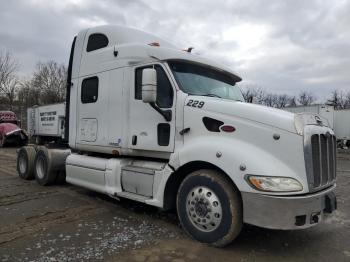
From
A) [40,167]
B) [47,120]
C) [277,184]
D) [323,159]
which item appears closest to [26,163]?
[40,167]

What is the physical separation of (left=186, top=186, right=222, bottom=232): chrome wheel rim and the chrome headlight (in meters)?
0.63

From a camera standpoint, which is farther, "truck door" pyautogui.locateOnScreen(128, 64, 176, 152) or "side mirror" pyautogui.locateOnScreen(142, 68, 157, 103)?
"truck door" pyautogui.locateOnScreen(128, 64, 176, 152)

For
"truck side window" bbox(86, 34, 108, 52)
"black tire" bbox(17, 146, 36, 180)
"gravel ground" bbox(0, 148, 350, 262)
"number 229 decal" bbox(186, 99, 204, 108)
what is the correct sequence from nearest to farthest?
"gravel ground" bbox(0, 148, 350, 262), "number 229 decal" bbox(186, 99, 204, 108), "truck side window" bbox(86, 34, 108, 52), "black tire" bbox(17, 146, 36, 180)

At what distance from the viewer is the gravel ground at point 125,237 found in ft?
14.9

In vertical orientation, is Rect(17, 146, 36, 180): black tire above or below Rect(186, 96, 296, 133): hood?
below

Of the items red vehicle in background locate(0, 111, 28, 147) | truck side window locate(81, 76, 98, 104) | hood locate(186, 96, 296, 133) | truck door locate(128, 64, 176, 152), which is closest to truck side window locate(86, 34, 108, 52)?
truck side window locate(81, 76, 98, 104)

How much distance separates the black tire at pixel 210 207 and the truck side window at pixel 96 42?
3365 mm

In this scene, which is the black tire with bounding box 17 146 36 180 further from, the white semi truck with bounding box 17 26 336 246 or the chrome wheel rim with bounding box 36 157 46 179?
the white semi truck with bounding box 17 26 336 246

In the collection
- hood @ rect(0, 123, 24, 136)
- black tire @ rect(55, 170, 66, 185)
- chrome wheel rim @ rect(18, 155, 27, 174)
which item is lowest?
black tire @ rect(55, 170, 66, 185)

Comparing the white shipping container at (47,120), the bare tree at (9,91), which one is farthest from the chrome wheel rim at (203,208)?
the bare tree at (9,91)

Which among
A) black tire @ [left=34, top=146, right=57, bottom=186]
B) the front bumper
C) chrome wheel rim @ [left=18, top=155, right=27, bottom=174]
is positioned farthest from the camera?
chrome wheel rim @ [left=18, top=155, right=27, bottom=174]

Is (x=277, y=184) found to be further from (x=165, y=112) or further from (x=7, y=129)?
(x=7, y=129)

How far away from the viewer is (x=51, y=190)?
832 cm

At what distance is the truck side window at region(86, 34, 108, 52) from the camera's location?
7074 mm
